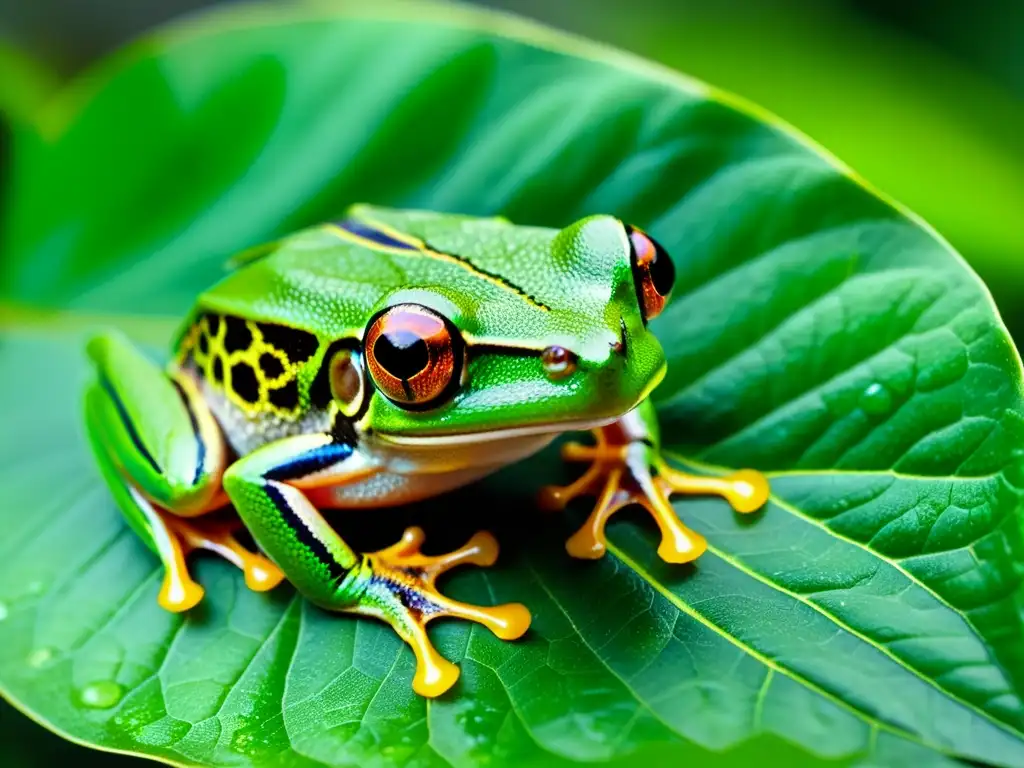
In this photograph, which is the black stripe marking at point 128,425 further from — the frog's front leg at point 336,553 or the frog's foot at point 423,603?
the frog's foot at point 423,603

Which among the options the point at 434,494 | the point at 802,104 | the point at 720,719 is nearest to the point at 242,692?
the point at 434,494

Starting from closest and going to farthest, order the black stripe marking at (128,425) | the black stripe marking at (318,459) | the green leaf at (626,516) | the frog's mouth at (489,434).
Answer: the green leaf at (626,516), the frog's mouth at (489,434), the black stripe marking at (318,459), the black stripe marking at (128,425)

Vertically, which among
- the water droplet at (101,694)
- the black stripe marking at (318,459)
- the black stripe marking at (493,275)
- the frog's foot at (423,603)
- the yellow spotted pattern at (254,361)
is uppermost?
the black stripe marking at (493,275)

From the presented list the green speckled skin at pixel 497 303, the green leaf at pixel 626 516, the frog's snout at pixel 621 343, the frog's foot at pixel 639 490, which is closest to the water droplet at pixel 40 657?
the green leaf at pixel 626 516

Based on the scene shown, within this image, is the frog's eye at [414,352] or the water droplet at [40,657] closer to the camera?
the frog's eye at [414,352]

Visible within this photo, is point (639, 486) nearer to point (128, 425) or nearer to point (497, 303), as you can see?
point (497, 303)

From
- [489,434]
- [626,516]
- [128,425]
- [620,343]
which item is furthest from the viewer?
[128,425]

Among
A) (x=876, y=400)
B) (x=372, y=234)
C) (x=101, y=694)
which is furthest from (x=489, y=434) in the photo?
(x=101, y=694)
